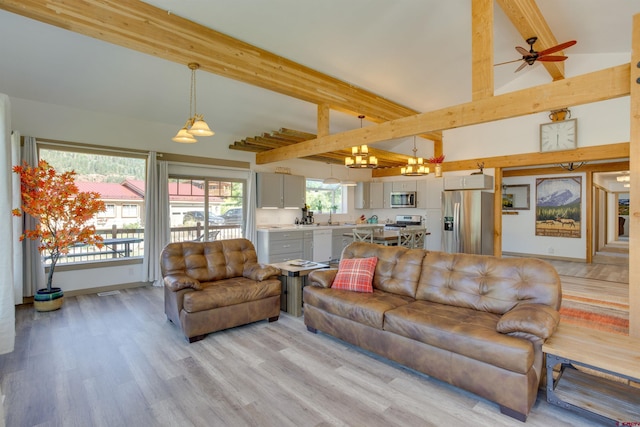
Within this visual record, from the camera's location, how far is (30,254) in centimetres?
448

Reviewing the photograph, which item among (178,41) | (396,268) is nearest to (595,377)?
(396,268)

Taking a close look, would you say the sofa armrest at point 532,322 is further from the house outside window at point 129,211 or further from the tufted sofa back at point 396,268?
the house outside window at point 129,211

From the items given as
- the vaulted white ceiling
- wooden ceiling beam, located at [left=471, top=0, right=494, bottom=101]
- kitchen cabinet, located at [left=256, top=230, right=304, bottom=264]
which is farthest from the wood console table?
kitchen cabinet, located at [left=256, top=230, right=304, bottom=264]

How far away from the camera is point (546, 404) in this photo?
7.50 feet

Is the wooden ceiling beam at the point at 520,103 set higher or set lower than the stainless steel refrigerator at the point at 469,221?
higher

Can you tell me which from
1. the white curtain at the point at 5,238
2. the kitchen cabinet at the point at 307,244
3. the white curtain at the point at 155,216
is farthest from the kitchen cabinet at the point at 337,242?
the white curtain at the point at 5,238

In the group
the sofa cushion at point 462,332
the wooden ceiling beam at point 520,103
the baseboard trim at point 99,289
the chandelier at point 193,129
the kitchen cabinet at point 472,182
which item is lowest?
the baseboard trim at point 99,289

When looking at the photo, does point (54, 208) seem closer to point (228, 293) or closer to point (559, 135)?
point (228, 293)

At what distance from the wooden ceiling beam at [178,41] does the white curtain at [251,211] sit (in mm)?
2747

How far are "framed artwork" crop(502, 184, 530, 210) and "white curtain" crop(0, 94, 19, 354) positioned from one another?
10.2 m

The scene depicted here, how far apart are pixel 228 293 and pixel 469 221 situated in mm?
5226

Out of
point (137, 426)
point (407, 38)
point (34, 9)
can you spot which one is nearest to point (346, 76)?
point (407, 38)

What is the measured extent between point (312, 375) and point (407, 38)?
13.4 ft

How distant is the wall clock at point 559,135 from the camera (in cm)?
568
